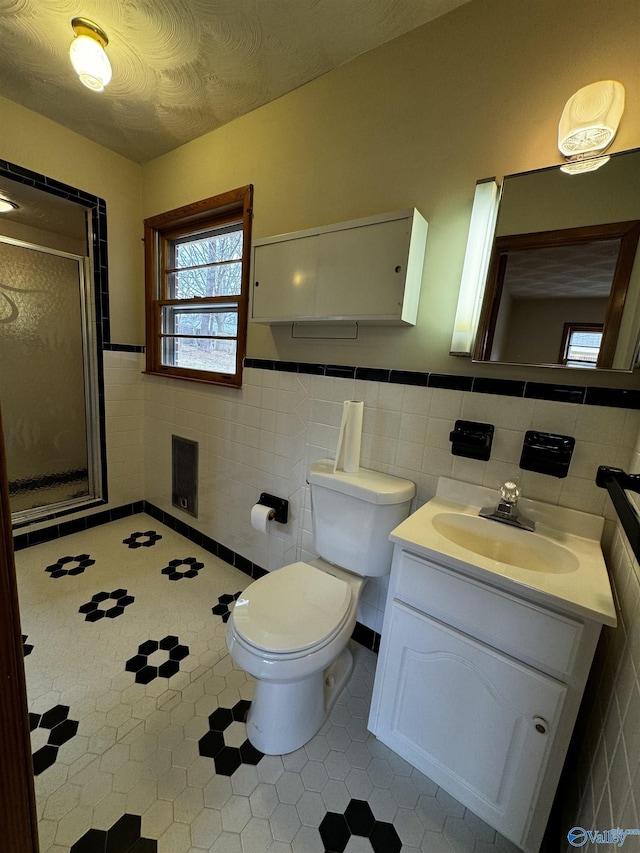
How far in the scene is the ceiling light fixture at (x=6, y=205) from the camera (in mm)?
1833

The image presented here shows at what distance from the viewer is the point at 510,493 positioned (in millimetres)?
1108

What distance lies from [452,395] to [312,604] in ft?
2.89

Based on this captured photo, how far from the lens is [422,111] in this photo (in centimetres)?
123

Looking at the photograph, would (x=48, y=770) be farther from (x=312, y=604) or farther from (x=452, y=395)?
(x=452, y=395)

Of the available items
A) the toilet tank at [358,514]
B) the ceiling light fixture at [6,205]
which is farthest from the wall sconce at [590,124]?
the ceiling light fixture at [6,205]

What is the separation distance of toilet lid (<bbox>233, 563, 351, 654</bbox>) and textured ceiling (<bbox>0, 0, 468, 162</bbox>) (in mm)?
1969

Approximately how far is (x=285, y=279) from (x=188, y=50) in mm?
940

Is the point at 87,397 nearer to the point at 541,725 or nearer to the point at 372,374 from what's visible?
the point at 372,374

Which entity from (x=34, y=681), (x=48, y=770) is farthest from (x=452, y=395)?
(x=34, y=681)

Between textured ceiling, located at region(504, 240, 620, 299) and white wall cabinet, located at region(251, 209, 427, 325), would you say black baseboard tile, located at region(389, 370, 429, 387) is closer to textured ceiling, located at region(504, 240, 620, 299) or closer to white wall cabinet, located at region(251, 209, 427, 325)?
white wall cabinet, located at region(251, 209, 427, 325)

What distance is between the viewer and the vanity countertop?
78cm

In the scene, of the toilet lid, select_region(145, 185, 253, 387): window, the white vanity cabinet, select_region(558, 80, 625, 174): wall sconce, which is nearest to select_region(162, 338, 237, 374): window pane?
select_region(145, 185, 253, 387): window

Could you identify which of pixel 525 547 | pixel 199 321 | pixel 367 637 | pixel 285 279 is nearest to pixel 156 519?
pixel 199 321

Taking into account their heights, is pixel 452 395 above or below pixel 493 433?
above
